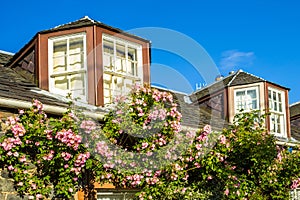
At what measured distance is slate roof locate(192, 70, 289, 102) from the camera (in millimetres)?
15344

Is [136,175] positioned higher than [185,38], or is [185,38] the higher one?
[185,38]

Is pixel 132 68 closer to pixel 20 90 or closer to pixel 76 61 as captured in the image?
pixel 76 61

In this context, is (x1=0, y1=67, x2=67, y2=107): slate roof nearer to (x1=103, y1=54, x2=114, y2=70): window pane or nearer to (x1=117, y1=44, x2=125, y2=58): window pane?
(x1=103, y1=54, x2=114, y2=70): window pane

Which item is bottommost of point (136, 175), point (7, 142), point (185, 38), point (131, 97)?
point (136, 175)

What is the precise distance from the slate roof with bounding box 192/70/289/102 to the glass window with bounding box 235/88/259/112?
0.82ft

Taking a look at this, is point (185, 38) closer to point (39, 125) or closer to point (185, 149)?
point (185, 149)

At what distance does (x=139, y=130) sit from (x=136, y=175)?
784 millimetres

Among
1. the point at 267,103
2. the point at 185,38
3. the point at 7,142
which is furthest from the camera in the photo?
the point at 267,103

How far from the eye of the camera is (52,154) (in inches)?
303

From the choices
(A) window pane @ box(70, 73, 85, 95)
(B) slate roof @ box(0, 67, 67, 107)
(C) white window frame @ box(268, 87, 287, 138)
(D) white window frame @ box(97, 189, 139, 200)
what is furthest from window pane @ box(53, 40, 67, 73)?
(C) white window frame @ box(268, 87, 287, 138)

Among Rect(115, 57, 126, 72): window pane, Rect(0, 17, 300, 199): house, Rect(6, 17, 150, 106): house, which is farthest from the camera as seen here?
Rect(115, 57, 126, 72): window pane

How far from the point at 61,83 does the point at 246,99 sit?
23.0 feet

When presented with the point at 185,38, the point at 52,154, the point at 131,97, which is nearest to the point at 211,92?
the point at 185,38

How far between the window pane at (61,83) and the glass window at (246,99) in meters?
6.65
